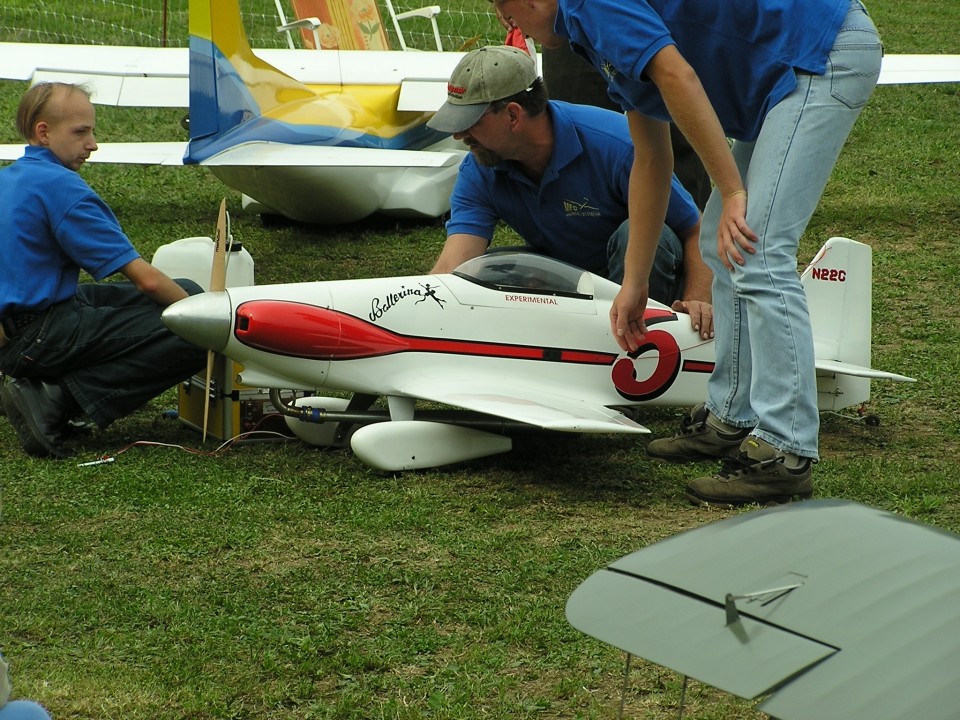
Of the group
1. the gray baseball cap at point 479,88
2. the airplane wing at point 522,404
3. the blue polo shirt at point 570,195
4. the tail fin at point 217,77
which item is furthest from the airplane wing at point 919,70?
the airplane wing at point 522,404

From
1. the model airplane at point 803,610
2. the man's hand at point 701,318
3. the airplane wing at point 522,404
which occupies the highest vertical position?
the model airplane at point 803,610

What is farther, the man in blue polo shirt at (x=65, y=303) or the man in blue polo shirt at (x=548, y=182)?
the man in blue polo shirt at (x=548, y=182)

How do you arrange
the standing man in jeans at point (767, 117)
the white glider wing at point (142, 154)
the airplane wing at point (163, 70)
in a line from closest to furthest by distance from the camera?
the standing man in jeans at point (767, 117)
the white glider wing at point (142, 154)
the airplane wing at point (163, 70)

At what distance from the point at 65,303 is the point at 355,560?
1.79 metres

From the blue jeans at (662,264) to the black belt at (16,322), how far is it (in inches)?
87.9

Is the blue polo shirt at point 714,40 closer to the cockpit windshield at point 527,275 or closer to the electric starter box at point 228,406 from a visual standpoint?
the cockpit windshield at point 527,275

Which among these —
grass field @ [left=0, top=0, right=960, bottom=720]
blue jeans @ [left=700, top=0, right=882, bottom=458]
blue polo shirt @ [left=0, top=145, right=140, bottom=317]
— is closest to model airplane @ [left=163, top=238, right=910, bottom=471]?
grass field @ [left=0, top=0, right=960, bottom=720]

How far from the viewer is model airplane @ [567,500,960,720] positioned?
127cm

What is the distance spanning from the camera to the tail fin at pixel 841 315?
4750 millimetres

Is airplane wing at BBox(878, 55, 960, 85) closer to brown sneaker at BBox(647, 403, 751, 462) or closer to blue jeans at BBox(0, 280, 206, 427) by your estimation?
brown sneaker at BBox(647, 403, 751, 462)

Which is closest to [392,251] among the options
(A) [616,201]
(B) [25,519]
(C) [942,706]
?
(A) [616,201]

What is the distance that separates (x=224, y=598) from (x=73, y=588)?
0.43 m

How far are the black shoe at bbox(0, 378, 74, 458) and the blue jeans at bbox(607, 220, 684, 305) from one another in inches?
86.3

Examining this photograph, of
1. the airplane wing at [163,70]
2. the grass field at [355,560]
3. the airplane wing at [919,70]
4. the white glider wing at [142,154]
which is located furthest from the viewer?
the airplane wing at [919,70]
